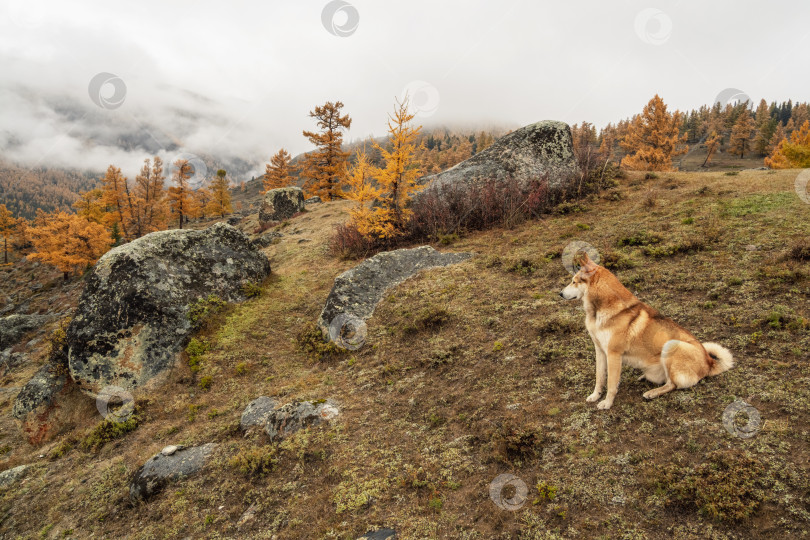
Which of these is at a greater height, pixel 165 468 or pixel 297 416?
pixel 297 416

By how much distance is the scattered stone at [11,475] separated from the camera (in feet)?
23.5

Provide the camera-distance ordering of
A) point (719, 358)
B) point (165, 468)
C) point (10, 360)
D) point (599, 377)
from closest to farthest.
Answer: point (719, 358), point (599, 377), point (165, 468), point (10, 360)

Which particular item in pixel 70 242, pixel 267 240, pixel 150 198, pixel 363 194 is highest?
pixel 150 198

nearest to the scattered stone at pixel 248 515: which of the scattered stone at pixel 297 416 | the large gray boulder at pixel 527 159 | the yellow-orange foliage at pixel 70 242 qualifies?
the scattered stone at pixel 297 416

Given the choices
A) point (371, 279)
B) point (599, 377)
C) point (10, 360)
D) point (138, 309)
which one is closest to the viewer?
point (599, 377)

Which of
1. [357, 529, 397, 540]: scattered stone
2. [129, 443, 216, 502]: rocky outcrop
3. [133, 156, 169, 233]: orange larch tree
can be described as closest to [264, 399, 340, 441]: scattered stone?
[129, 443, 216, 502]: rocky outcrop

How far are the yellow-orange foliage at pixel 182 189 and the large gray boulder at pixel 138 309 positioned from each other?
44.2 meters

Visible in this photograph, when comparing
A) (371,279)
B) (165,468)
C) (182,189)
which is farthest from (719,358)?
(182,189)

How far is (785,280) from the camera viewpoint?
20.1ft

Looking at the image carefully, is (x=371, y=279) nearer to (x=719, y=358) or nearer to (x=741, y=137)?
(x=719, y=358)

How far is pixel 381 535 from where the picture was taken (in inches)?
150

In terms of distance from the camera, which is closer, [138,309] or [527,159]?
[138,309]

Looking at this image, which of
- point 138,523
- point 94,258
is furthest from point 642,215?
point 94,258

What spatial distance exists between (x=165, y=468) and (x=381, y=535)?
4.55 meters
